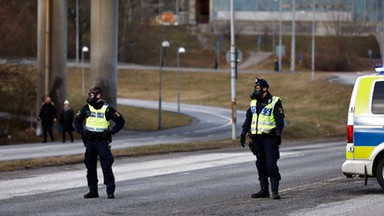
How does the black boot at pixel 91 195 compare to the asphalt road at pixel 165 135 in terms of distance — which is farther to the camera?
the asphalt road at pixel 165 135

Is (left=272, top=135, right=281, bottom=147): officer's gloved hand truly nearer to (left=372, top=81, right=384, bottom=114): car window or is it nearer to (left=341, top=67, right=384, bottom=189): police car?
(left=341, top=67, right=384, bottom=189): police car

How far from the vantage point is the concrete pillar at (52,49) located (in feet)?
149

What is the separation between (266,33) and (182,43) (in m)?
9.47

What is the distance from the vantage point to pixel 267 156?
16219 millimetres

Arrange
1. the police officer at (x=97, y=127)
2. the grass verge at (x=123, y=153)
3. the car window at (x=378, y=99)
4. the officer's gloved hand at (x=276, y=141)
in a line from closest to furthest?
the officer's gloved hand at (x=276, y=141) → the police officer at (x=97, y=127) → the car window at (x=378, y=99) → the grass verge at (x=123, y=153)

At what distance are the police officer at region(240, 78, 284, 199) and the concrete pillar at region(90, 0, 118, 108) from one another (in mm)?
29409

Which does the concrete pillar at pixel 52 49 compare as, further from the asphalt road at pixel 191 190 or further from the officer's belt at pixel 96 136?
the officer's belt at pixel 96 136

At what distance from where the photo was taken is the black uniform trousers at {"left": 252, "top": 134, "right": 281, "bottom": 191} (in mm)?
16203

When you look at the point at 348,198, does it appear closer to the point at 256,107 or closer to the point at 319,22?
the point at 256,107

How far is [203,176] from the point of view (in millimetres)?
21891

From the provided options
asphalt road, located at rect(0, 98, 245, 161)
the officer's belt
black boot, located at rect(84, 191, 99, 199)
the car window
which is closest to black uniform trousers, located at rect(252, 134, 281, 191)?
the car window

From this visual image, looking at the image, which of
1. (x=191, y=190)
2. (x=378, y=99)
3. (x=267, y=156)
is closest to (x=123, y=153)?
(x=191, y=190)

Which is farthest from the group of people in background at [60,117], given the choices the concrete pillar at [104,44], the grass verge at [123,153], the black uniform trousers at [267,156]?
the black uniform trousers at [267,156]

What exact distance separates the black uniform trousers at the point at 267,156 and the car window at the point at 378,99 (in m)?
1.97
